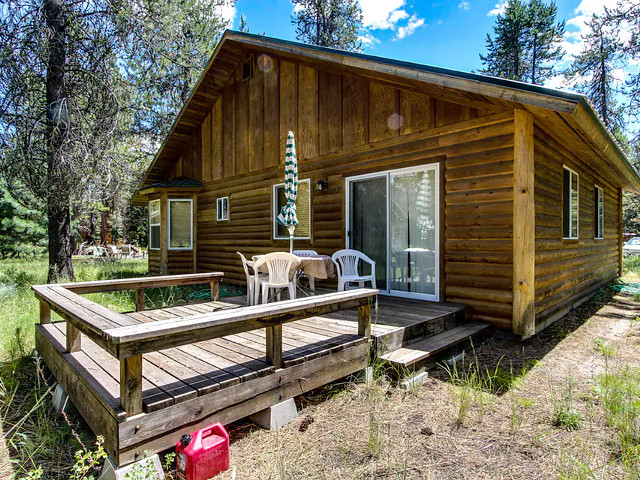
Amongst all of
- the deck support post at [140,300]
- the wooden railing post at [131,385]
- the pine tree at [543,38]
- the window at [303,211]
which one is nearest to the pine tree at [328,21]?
the pine tree at [543,38]

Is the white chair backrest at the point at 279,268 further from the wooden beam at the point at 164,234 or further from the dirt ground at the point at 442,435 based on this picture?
the wooden beam at the point at 164,234

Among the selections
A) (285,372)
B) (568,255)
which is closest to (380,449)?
(285,372)

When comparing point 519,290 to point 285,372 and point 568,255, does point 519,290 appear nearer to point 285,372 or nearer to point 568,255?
point 568,255

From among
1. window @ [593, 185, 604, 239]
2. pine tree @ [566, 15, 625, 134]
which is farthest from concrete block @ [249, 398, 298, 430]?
pine tree @ [566, 15, 625, 134]

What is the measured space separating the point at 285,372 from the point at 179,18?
10.1m

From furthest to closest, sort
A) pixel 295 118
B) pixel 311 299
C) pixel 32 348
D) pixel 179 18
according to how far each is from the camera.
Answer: pixel 179 18 → pixel 295 118 → pixel 32 348 → pixel 311 299

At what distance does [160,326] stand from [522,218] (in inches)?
152

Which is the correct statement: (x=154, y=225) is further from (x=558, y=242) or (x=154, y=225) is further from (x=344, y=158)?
(x=558, y=242)

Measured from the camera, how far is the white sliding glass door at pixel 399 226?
16.7 feet

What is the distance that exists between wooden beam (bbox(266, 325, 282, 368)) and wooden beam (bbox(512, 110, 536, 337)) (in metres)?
2.97

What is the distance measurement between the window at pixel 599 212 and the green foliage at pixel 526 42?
41.3 ft

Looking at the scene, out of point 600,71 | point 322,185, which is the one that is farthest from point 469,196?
point 600,71

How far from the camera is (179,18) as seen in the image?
30.7 ft

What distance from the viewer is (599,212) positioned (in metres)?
8.05
